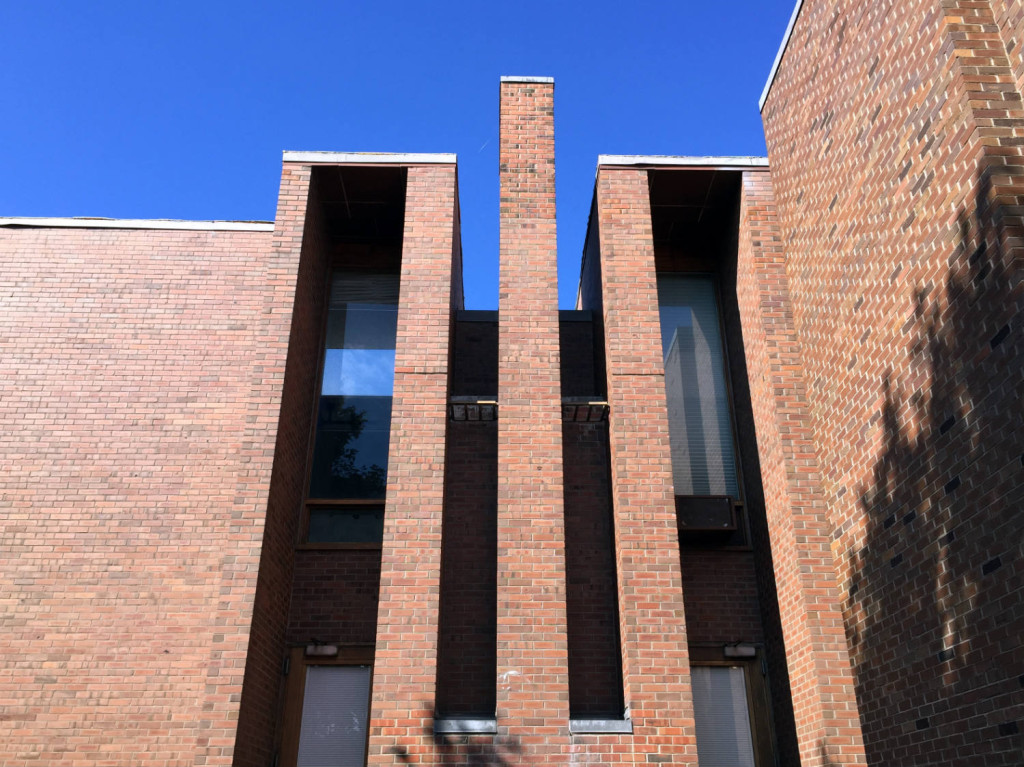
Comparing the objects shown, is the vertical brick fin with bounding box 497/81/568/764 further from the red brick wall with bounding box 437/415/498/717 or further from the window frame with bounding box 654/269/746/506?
the window frame with bounding box 654/269/746/506

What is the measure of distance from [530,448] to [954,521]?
4.01 m

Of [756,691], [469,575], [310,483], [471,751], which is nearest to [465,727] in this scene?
[471,751]

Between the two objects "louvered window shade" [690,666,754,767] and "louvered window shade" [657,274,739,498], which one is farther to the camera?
"louvered window shade" [657,274,739,498]

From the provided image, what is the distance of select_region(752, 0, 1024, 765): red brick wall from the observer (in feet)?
18.2

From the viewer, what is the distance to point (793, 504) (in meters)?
8.23

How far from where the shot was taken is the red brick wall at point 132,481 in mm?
7922

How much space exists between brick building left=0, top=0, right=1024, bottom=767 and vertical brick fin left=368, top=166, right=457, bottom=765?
0.11ft

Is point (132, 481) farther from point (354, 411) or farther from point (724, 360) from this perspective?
point (724, 360)

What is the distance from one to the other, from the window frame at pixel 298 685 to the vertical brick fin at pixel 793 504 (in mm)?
4312

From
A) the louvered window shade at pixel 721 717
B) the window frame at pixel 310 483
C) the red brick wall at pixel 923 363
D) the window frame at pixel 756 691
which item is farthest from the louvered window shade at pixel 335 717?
the red brick wall at pixel 923 363

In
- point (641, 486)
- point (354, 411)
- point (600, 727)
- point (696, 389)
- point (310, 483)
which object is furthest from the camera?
point (696, 389)

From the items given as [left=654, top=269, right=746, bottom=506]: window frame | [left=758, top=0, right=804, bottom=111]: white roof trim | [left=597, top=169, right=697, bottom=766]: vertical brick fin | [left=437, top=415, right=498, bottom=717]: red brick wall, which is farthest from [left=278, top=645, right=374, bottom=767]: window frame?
[left=758, top=0, right=804, bottom=111]: white roof trim

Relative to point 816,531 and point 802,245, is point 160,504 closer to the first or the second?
point 816,531

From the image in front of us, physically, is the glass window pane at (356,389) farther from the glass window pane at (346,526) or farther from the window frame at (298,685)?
the window frame at (298,685)
